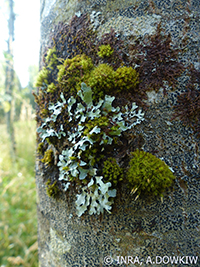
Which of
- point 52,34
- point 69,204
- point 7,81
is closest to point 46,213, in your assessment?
point 69,204

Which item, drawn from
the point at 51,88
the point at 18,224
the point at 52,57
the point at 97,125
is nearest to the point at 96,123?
the point at 97,125

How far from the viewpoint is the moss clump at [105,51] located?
75 cm

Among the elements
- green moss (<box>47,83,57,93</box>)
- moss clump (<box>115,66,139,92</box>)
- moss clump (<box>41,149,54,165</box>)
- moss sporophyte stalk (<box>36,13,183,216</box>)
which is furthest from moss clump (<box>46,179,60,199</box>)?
moss clump (<box>115,66,139,92</box>)

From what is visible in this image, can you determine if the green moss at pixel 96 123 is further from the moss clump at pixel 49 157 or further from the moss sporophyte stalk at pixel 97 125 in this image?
the moss clump at pixel 49 157

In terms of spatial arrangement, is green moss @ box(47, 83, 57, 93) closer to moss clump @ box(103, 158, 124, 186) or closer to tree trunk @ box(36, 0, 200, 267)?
tree trunk @ box(36, 0, 200, 267)

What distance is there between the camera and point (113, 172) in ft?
2.29

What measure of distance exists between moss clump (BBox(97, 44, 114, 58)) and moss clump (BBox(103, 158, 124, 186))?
46cm

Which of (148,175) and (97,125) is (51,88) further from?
(148,175)

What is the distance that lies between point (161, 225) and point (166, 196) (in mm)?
107

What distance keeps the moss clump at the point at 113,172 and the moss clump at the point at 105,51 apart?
46 cm

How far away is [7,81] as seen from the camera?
4535 millimetres

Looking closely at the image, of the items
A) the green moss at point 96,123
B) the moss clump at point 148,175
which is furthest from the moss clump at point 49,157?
the moss clump at point 148,175

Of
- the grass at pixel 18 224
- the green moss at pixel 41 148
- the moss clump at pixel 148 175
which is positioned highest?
the green moss at pixel 41 148

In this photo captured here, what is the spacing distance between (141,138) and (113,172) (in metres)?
0.18
